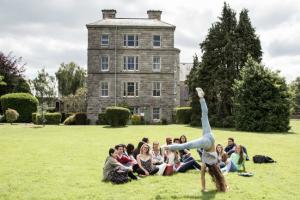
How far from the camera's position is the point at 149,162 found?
43.2 ft

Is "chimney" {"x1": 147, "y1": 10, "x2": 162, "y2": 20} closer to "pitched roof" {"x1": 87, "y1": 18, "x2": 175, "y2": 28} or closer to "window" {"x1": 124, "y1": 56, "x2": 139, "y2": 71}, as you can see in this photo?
"pitched roof" {"x1": 87, "y1": 18, "x2": 175, "y2": 28}

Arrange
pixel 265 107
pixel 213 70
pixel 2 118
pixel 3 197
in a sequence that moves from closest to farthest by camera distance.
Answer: pixel 3 197 → pixel 265 107 → pixel 213 70 → pixel 2 118

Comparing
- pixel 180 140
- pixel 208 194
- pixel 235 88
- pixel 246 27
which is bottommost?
pixel 208 194

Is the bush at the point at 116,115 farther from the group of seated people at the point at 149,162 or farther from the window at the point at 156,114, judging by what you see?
the group of seated people at the point at 149,162

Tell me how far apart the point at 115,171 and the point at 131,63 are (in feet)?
131

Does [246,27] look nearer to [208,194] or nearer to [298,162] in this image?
[298,162]

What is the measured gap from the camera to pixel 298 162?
1625 cm

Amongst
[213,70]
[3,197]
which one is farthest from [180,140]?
[213,70]

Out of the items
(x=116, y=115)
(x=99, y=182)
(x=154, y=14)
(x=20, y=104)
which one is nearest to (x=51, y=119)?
(x=20, y=104)

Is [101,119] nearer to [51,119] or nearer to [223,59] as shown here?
[51,119]

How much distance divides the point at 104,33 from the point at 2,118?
50.2 ft

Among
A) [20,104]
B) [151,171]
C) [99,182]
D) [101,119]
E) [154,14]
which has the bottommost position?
[99,182]

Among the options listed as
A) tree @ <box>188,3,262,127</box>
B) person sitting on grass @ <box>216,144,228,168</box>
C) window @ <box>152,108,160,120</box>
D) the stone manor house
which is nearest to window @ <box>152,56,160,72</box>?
the stone manor house

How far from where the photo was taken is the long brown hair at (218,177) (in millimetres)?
10359
